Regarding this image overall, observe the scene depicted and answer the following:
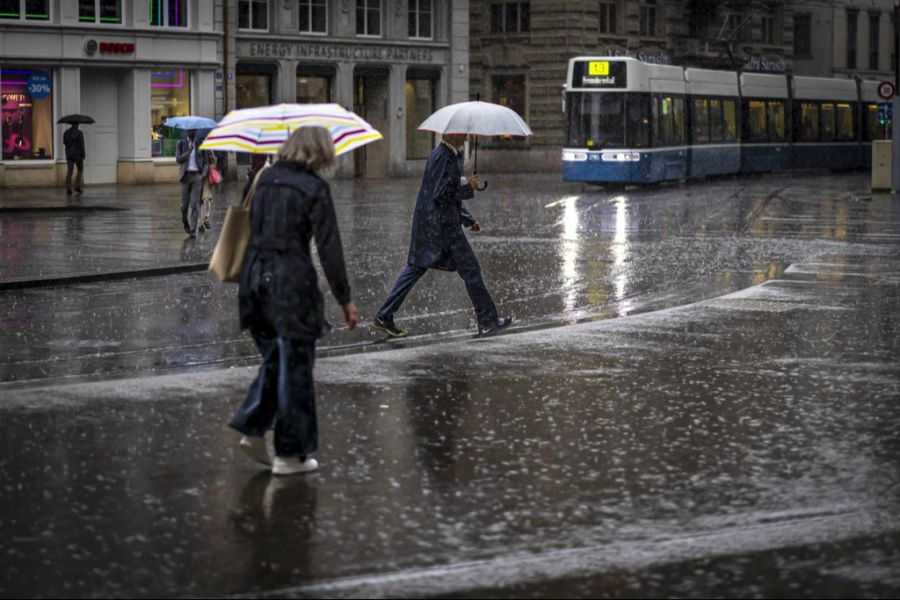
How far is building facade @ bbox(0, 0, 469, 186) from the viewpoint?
42875 mm

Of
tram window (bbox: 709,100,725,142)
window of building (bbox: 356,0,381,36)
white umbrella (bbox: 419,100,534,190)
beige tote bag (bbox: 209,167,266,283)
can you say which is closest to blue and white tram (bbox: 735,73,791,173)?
tram window (bbox: 709,100,725,142)

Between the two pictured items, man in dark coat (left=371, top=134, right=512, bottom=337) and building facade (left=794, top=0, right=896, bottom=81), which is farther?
building facade (left=794, top=0, right=896, bottom=81)

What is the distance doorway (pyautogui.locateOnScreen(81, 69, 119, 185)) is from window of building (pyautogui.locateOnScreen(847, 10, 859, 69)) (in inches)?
1651

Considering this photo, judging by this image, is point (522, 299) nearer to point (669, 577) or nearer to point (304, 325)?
point (304, 325)

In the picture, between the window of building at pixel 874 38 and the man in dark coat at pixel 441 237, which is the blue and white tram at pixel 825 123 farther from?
the man in dark coat at pixel 441 237

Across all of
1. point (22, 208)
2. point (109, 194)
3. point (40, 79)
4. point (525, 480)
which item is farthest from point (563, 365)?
point (40, 79)

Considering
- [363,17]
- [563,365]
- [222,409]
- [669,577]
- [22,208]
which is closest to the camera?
[669,577]

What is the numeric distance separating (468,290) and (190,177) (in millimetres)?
12039

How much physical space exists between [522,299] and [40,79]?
95.5 ft

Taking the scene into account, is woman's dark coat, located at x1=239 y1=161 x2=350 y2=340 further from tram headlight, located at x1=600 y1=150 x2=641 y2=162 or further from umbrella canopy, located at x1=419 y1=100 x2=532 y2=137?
tram headlight, located at x1=600 y1=150 x2=641 y2=162

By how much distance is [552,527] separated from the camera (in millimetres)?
7145

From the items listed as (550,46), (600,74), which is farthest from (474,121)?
(550,46)

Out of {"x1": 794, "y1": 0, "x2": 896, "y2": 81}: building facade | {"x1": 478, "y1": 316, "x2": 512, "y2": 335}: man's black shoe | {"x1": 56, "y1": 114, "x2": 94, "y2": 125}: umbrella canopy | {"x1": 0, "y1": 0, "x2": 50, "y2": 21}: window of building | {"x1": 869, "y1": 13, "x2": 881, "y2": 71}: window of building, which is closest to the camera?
{"x1": 478, "y1": 316, "x2": 512, "y2": 335}: man's black shoe

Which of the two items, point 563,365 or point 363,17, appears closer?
point 563,365
